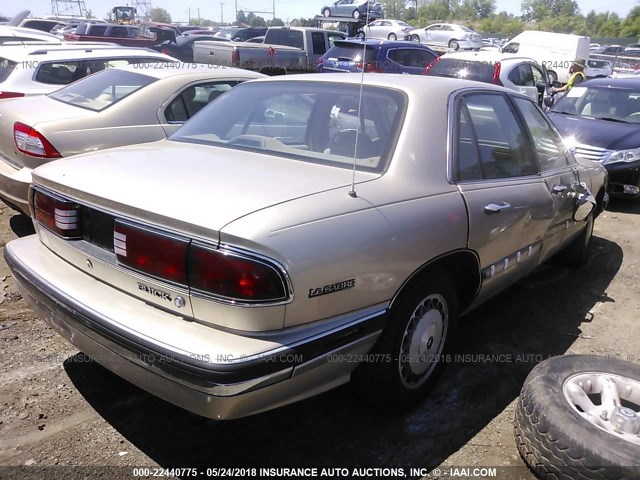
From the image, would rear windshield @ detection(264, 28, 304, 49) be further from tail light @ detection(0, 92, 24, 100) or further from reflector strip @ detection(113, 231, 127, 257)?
reflector strip @ detection(113, 231, 127, 257)

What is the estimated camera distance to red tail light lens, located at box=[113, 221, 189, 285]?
7.22ft

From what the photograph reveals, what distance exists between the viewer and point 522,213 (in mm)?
3369

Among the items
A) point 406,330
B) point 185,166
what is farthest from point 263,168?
point 406,330

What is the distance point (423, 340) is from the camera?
2.86m

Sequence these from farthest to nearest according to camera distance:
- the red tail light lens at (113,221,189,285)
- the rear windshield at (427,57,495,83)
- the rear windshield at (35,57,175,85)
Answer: the rear windshield at (427,57,495,83)
the rear windshield at (35,57,175,85)
the red tail light lens at (113,221,189,285)

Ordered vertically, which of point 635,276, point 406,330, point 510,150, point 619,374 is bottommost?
point 635,276

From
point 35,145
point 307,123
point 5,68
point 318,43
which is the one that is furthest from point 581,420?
point 318,43

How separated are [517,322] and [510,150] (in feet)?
4.19

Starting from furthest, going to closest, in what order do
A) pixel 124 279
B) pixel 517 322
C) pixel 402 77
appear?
1. pixel 517 322
2. pixel 402 77
3. pixel 124 279

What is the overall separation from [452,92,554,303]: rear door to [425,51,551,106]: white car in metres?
7.73

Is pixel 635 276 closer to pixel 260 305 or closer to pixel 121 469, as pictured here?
pixel 260 305

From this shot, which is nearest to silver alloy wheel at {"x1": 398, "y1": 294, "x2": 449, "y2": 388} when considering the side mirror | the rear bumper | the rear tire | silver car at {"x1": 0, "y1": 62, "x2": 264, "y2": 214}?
the rear tire

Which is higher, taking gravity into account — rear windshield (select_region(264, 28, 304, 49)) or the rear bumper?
rear windshield (select_region(264, 28, 304, 49))

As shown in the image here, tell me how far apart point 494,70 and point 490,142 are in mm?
8453
